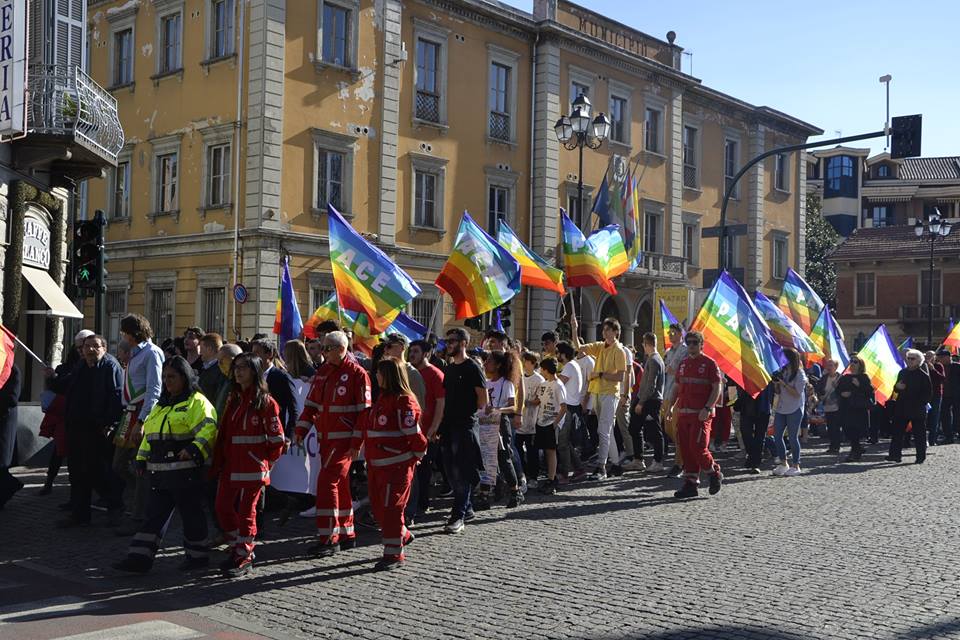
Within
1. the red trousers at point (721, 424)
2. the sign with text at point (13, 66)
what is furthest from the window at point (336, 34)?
the red trousers at point (721, 424)

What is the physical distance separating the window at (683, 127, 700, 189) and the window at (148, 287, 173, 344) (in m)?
19.7

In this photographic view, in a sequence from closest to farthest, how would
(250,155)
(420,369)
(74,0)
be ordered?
(420,369)
(74,0)
(250,155)

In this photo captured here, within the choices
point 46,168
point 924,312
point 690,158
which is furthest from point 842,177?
point 46,168

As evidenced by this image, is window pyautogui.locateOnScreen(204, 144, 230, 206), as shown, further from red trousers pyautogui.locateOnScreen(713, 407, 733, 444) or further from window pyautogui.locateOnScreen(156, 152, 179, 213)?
red trousers pyautogui.locateOnScreen(713, 407, 733, 444)

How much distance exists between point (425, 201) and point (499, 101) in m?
4.47

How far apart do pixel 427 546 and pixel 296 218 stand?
61.8ft

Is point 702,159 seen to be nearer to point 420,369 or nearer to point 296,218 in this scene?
point 296,218

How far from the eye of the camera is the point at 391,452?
843 cm

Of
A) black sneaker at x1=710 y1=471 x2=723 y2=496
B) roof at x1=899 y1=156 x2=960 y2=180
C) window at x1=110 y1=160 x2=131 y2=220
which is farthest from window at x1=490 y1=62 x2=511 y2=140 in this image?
roof at x1=899 y1=156 x2=960 y2=180

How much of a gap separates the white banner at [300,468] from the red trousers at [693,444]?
453cm

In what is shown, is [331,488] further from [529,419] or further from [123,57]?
[123,57]

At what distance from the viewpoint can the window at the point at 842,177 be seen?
7338 centimetres

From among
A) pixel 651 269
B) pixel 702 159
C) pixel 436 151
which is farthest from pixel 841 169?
pixel 436 151

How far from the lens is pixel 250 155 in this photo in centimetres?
2644
